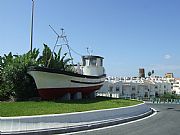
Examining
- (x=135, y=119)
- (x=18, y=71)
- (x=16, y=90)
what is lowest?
(x=135, y=119)

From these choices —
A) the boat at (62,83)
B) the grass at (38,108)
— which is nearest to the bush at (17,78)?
the boat at (62,83)

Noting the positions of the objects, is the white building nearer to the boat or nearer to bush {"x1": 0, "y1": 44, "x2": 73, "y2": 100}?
the boat

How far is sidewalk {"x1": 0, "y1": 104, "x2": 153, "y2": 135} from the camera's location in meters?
11.9

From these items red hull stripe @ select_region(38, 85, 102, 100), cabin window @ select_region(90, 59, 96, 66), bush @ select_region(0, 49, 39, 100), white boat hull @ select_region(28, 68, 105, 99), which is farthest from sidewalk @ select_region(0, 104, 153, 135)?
cabin window @ select_region(90, 59, 96, 66)

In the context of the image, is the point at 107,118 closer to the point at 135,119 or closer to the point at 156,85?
the point at 135,119

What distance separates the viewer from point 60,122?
13.5 metres

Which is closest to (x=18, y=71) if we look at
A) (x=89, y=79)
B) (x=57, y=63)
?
(x=57, y=63)

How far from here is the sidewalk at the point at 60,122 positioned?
11.9 meters

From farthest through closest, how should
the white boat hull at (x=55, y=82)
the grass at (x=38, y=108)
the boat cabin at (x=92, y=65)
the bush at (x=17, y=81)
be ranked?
1. the boat cabin at (x=92, y=65)
2. the bush at (x=17, y=81)
3. the white boat hull at (x=55, y=82)
4. the grass at (x=38, y=108)

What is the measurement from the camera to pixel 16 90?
904 inches

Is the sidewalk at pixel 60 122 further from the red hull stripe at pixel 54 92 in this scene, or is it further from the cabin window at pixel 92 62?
the cabin window at pixel 92 62

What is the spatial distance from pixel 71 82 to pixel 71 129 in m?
11.4

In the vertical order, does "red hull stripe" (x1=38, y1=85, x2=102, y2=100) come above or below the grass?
above

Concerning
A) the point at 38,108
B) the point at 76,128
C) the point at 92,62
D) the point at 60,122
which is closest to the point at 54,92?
the point at 38,108
